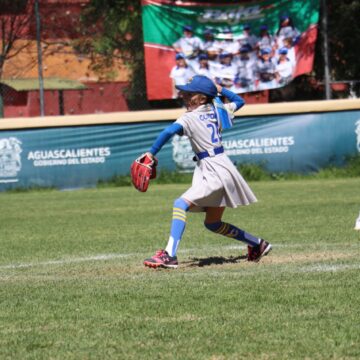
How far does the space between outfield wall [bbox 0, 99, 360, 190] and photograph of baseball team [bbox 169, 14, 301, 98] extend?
139 centimetres

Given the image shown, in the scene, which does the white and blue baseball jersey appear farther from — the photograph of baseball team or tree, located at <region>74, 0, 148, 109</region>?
tree, located at <region>74, 0, 148, 109</region>

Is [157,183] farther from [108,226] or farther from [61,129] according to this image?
[108,226]

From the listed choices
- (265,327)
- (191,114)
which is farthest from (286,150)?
(265,327)

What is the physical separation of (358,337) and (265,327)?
1.92 ft

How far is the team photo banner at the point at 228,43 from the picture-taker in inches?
877

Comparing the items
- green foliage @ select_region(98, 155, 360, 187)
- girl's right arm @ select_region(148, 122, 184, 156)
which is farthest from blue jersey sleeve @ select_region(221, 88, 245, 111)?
green foliage @ select_region(98, 155, 360, 187)

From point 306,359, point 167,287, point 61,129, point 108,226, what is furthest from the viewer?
point 61,129

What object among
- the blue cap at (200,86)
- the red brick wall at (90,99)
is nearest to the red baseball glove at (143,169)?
the blue cap at (200,86)

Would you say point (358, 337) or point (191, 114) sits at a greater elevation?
point (191, 114)

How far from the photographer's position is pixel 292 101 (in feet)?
76.9

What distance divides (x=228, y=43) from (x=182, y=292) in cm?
1615

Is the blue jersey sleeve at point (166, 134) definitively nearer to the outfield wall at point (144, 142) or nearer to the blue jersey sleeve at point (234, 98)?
the blue jersey sleeve at point (234, 98)

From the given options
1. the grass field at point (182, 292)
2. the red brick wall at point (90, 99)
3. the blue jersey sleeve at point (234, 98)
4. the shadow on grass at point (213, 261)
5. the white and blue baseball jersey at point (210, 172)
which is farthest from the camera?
the red brick wall at point (90, 99)

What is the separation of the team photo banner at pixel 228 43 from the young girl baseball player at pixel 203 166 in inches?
533
